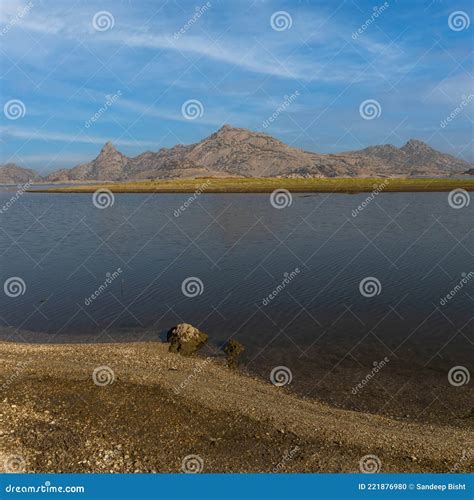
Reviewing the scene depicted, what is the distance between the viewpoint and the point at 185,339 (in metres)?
26.1

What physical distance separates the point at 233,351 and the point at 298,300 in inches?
424

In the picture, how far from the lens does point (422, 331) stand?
28078mm

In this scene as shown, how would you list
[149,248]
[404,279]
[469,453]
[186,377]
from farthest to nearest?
[149,248] → [404,279] → [186,377] → [469,453]

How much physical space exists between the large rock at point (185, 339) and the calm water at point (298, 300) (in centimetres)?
120

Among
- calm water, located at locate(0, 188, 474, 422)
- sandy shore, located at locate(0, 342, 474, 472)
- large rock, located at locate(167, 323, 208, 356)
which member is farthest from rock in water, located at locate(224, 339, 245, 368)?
large rock, located at locate(167, 323, 208, 356)

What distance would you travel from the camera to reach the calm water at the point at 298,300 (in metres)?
23.3

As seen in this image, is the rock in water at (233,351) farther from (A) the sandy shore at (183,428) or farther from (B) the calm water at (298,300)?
(A) the sandy shore at (183,428)

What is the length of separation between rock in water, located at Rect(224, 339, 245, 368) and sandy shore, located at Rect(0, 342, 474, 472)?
145cm

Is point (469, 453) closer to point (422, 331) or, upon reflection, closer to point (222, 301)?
point (422, 331)

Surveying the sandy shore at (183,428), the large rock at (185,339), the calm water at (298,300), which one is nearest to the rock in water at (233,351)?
the calm water at (298,300)

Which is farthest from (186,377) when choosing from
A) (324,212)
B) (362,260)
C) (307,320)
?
(324,212)

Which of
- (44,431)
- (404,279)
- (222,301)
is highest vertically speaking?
(404,279)

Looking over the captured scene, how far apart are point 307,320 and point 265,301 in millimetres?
4956

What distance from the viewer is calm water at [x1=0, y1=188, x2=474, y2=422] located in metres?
23.3
